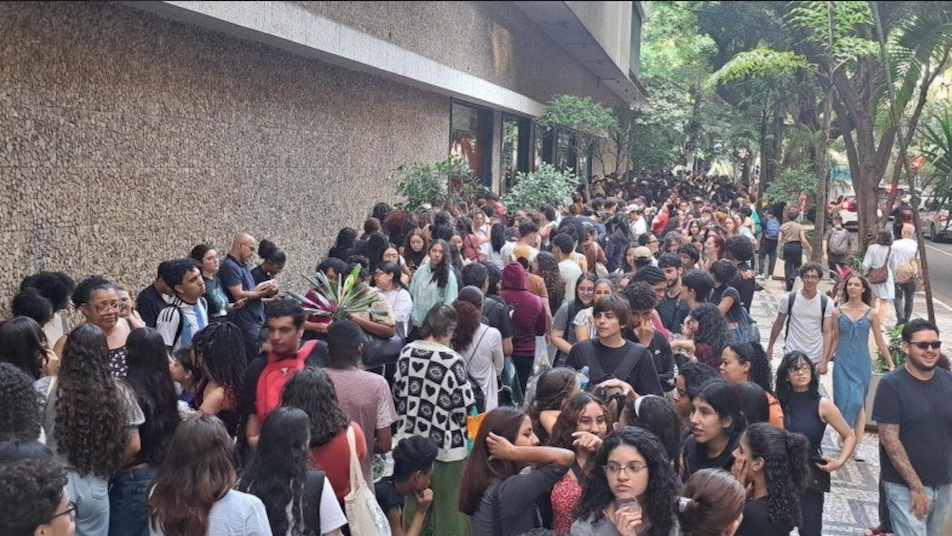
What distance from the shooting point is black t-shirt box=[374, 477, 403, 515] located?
5.04 m

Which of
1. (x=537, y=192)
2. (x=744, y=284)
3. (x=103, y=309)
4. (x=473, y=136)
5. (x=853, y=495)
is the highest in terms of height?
(x=473, y=136)

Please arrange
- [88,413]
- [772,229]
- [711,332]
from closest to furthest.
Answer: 1. [88,413]
2. [711,332]
3. [772,229]

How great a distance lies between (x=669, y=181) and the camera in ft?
102

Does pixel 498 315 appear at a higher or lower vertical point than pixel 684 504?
higher

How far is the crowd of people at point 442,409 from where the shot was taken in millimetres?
3680

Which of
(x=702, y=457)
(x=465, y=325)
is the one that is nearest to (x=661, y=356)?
(x=465, y=325)

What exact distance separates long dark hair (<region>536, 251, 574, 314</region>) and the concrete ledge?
A: 1.85 m

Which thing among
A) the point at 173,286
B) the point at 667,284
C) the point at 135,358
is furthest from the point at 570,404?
the point at 667,284

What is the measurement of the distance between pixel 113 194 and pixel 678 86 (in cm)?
2525

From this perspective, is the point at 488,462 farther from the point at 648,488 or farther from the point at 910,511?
the point at 910,511

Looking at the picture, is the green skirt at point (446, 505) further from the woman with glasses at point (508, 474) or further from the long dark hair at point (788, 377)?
the long dark hair at point (788, 377)

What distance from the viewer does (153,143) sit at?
9.06 m

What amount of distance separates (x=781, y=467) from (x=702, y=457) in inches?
23.9

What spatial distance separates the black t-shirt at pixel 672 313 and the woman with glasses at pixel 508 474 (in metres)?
4.18
